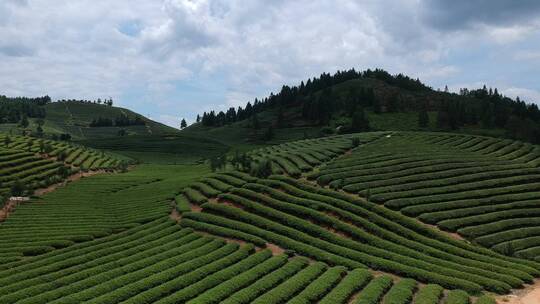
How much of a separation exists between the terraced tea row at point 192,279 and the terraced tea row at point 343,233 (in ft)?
8.16

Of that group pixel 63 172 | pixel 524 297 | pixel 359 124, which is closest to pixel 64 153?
pixel 63 172

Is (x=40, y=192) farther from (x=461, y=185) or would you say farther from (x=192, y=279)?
(x=461, y=185)

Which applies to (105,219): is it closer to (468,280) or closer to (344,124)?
(468,280)

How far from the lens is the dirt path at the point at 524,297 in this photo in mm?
34781

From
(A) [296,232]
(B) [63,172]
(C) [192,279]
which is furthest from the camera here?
(B) [63,172]

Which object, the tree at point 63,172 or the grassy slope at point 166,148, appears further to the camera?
the grassy slope at point 166,148

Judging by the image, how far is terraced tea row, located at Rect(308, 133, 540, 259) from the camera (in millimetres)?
51562

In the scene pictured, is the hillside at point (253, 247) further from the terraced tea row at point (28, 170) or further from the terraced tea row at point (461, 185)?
the terraced tea row at point (28, 170)

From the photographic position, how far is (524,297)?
35.9 metres

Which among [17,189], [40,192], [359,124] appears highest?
[359,124]

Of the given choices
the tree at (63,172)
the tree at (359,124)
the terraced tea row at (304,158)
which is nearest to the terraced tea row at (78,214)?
the tree at (63,172)

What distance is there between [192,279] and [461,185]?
4298 centimetres

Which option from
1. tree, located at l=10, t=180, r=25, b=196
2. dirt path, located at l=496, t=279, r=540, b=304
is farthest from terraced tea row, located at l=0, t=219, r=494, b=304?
tree, located at l=10, t=180, r=25, b=196

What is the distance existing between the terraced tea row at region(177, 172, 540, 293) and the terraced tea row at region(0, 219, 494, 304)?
2488 mm
